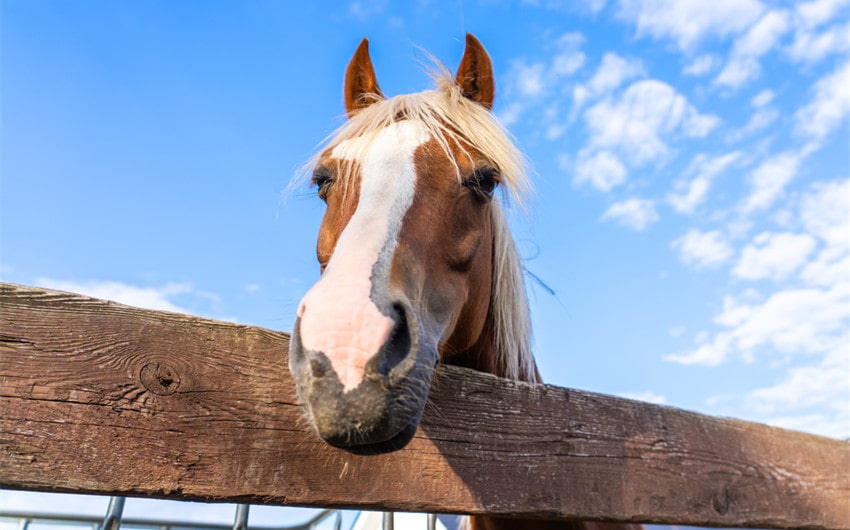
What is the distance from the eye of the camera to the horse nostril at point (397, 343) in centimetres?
117

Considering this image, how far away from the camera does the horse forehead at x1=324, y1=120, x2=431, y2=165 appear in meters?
1.88

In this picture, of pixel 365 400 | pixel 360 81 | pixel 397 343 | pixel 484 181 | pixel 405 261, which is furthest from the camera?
pixel 360 81

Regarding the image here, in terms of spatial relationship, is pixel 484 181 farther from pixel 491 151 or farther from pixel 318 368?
pixel 318 368

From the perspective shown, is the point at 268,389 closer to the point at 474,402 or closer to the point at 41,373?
the point at 41,373

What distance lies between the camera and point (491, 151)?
2.08 meters

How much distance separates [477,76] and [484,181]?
73 centimetres

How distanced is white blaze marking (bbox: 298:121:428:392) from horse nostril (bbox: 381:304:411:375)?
1.2 inches

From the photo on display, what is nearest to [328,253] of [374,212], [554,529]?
[374,212]

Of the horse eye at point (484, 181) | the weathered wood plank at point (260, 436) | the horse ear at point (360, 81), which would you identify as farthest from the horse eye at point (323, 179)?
the weathered wood plank at point (260, 436)

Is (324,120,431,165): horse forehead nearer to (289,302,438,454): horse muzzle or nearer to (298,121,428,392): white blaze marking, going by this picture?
(298,121,428,392): white blaze marking

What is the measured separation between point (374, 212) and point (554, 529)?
1.52m

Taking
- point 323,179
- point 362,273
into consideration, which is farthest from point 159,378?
point 323,179

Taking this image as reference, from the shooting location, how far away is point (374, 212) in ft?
5.21

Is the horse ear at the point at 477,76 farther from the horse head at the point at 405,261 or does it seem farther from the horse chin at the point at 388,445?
the horse chin at the point at 388,445
